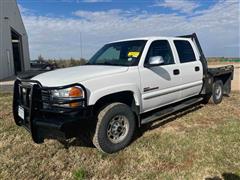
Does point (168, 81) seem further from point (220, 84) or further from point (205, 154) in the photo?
point (220, 84)

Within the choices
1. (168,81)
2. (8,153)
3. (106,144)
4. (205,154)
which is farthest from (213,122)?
(8,153)

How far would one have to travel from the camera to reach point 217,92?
7668 mm

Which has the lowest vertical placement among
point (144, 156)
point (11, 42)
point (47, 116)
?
point (144, 156)

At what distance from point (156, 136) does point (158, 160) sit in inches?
38.7

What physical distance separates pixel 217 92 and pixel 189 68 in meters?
2.19

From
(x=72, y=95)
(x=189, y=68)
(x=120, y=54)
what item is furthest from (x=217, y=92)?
(x=72, y=95)

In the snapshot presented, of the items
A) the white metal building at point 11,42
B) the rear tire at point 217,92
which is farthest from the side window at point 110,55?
the white metal building at point 11,42

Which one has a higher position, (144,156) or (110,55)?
(110,55)

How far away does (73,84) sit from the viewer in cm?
376

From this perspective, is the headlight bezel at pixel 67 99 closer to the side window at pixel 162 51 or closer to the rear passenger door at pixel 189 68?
the side window at pixel 162 51

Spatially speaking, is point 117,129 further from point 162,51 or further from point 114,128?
point 162,51

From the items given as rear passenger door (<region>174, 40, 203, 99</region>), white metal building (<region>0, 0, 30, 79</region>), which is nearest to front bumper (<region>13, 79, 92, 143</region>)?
rear passenger door (<region>174, 40, 203, 99</region>)

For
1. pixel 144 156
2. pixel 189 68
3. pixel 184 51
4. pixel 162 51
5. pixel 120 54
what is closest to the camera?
pixel 144 156

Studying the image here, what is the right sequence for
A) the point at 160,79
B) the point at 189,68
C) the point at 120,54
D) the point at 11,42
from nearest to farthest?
the point at 160,79, the point at 120,54, the point at 189,68, the point at 11,42
